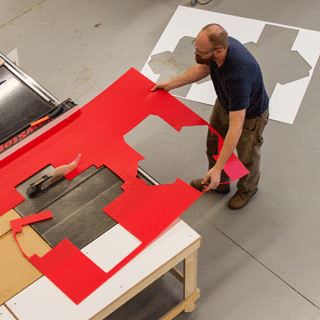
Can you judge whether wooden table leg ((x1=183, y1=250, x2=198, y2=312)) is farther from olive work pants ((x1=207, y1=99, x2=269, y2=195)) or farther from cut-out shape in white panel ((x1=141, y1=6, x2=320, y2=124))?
cut-out shape in white panel ((x1=141, y1=6, x2=320, y2=124))

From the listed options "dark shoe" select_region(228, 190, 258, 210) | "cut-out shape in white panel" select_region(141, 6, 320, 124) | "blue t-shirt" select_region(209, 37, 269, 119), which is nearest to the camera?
"blue t-shirt" select_region(209, 37, 269, 119)

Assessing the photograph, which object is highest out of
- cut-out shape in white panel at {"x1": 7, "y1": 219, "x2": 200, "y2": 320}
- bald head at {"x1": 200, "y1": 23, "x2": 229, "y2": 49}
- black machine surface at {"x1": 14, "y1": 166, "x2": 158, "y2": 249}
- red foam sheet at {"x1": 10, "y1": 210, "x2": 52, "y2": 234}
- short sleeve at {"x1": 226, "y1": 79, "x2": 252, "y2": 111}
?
bald head at {"x1": 200, "y1": 23, "x2": 229, "y2": 49}

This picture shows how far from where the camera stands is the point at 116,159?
187 cm

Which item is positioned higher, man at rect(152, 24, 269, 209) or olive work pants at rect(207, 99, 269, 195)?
man at rect(152, 24, 269, 209)

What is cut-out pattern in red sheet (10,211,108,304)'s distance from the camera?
1508 millimetres

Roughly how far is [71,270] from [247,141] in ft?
3.90

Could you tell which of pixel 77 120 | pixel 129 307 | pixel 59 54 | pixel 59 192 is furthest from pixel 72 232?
pixel 59 54

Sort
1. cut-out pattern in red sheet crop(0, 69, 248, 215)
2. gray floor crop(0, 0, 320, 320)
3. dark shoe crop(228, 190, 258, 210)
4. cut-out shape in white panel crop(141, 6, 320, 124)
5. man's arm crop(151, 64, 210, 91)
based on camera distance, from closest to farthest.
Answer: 1. cut-out pattern in red sheet crop(0, 69, 248, 215)
2. man's arm crop(151, 64, 210, 91)
3. gray floor crop(0, 0, 320, 320)
4. dark shoe crop(228, 190, 258, 210)
5. cut-out shape in white panel crop(141, 6, 320, 124)

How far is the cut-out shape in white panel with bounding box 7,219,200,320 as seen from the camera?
4.80ft

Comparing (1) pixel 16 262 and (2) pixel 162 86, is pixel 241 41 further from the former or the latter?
(1) pixel 16 262

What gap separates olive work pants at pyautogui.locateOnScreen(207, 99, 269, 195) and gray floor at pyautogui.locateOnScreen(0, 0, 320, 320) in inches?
9.4

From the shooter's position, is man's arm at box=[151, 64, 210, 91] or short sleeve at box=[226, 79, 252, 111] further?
man's arm at box=[151, 64, 210, 91]

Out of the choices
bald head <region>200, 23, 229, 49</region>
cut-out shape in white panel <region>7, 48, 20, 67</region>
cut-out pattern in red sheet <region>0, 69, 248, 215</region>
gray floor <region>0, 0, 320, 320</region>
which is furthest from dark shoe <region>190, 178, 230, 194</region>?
cut-out shape in white panel <region>7, 48, 20, 67</region>

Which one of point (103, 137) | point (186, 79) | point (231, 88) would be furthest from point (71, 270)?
point (186, 79)
